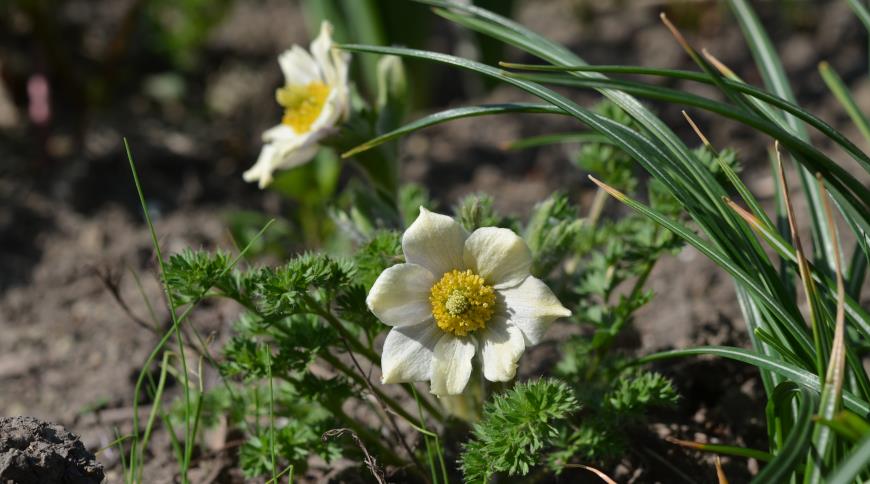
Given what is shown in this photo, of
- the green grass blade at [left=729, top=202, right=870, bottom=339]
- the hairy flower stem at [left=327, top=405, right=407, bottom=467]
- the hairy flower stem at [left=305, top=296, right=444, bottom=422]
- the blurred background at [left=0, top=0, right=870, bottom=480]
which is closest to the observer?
the green grass blade at [left=729, top=202, right=870, bottom=339]

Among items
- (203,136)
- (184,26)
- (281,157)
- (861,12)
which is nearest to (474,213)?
(281,157)

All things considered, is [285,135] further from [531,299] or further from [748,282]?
[748,282]

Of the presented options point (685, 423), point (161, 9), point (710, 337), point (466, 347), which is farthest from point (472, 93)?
point (466, 347)

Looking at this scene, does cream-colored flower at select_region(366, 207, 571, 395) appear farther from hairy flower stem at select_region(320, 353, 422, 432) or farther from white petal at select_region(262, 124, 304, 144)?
white petal at select_region(262, 124, 304, 144)

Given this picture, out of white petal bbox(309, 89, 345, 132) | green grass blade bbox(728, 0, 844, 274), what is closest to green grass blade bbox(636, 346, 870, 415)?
green grass blade bbox(728, 0, 844, 274)

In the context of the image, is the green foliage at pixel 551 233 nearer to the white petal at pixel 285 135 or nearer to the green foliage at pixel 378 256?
the green foliage at pixel 378 256

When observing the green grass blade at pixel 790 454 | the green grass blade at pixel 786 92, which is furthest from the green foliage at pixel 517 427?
the green grass blade at pixel 786 92
